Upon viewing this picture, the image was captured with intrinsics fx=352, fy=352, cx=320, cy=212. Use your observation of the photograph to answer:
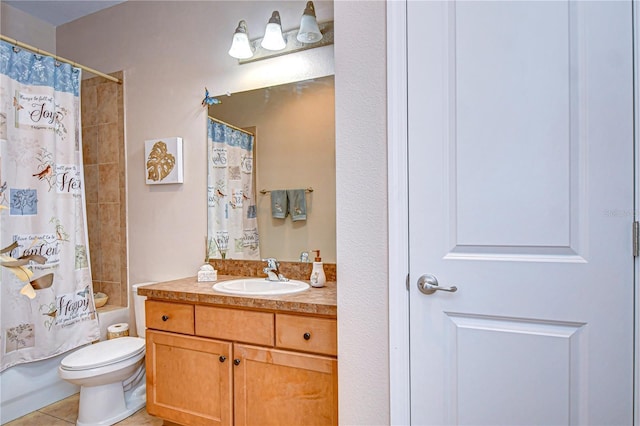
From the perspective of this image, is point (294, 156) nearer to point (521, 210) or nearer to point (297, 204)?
point (297, 204)

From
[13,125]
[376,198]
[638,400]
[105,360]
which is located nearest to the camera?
[638,400]

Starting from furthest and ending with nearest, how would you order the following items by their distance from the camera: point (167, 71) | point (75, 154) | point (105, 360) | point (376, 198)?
1. point (167, 71)
2. point (75, 154)
3. point (105, 360)
4. point (376, 198)

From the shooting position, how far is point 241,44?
211cm

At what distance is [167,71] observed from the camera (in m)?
2.46

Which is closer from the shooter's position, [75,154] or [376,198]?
[376,198]

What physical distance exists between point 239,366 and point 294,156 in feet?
3.76

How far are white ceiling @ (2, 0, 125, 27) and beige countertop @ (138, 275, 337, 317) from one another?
89.1 inches

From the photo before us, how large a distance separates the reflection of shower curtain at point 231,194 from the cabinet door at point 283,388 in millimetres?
725

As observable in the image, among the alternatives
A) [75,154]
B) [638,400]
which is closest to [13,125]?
[75,154]

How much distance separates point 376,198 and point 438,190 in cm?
22

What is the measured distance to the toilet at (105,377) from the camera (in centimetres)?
185

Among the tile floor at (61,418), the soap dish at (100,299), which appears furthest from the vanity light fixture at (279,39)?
the tile floor at (61,418)

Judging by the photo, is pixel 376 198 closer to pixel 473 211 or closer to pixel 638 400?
pixel 473 211

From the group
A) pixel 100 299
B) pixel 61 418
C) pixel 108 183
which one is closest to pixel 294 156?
pixel 108 183
